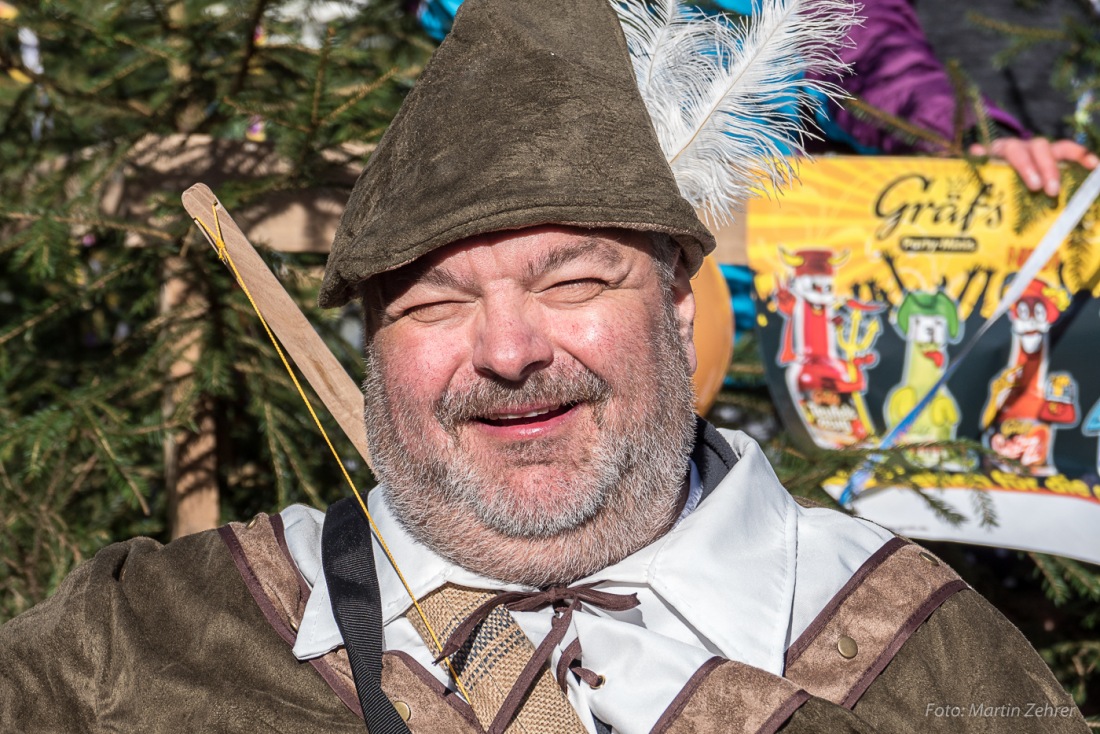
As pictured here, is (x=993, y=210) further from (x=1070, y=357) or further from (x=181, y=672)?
(x=181, y=672)

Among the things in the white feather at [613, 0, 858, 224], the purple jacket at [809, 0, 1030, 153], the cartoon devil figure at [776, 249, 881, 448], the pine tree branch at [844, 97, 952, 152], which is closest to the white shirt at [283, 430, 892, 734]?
the white feather at [613, 0, 858, 224]

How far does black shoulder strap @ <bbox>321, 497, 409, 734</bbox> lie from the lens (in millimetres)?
1601

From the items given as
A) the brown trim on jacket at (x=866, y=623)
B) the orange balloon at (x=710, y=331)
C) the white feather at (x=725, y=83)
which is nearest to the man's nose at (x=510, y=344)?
the white feather at (x=725, y=83)

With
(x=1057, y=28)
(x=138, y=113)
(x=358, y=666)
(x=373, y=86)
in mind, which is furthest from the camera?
(x=1057, y=28)

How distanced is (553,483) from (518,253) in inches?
13.9

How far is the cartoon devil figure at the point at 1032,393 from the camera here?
2504mm

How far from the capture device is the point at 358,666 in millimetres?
→ 1638

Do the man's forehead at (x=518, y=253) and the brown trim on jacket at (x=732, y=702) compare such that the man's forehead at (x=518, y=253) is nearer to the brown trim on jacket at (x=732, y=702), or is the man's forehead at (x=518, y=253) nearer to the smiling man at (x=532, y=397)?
the smiling man at (x=532, y=397)

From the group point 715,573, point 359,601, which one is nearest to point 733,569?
point 715,573

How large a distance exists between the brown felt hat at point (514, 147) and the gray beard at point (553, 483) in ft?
0.72

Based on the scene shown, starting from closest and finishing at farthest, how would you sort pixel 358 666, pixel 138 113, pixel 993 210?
pixel 358 666 < pixel 993 210 < pixel 138 113

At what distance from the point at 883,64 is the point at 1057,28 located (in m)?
0.72

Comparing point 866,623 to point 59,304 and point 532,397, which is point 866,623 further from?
point 59,304

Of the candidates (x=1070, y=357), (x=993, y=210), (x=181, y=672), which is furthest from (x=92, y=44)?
(x=1070, y=357)
